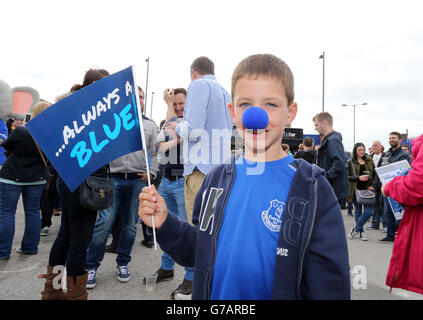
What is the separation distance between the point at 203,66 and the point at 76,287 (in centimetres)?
216

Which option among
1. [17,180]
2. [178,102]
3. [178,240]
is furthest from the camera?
[17,180]

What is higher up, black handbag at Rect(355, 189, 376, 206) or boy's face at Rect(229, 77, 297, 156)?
boy's face at Rect(229, 77, 297, 156)

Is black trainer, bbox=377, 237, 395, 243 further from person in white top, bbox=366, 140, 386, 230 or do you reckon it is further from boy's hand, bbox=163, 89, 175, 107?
boy's hand, bbox=163, 89, 175, 107

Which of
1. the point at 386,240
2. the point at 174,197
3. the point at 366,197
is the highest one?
the point at 174,197

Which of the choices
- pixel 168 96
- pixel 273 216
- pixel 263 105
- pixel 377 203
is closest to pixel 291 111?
pixel 263 105

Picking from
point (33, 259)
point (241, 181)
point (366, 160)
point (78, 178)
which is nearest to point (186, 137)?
point (78, 178)

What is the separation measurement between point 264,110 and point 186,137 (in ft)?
5.44

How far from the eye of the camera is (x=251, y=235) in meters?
1.12

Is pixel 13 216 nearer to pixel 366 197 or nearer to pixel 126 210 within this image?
pixel 126 210

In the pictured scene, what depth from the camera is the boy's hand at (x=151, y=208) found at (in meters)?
1.23

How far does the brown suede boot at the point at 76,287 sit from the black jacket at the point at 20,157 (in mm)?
1861

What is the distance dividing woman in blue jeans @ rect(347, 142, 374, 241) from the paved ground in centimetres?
109

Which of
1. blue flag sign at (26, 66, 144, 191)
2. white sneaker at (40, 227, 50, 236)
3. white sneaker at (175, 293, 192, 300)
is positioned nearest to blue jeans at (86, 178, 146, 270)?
white sneaker at (175, 293, 192, 300)

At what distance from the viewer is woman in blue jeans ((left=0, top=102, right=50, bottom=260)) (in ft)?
12.3
